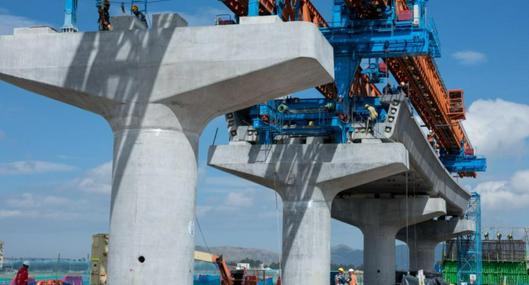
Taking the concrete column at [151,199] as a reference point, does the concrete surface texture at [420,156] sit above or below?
above

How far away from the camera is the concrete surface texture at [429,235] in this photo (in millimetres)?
60531

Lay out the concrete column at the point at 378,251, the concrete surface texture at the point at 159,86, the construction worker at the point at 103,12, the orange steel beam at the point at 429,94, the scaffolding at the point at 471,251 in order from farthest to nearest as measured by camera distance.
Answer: the scaffolding at the point at 471,251
the concrete column at the point at 378,251
the orange steel beam at the point at 429,94
the construction worker at the point at 103,12
the concrete surface texture at the point at 159,86

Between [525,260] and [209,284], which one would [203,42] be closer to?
[209,284]

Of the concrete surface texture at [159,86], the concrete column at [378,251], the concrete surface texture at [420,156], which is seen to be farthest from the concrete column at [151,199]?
the concrete column at [378,251]

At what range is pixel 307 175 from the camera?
2970 centimetres

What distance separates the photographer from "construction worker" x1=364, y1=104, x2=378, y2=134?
1130 inches

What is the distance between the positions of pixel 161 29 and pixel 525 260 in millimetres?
57836

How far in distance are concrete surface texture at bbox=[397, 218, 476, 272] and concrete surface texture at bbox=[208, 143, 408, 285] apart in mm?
32286

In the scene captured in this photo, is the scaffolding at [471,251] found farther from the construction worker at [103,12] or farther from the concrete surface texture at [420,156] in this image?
the construction worker at [103,12]

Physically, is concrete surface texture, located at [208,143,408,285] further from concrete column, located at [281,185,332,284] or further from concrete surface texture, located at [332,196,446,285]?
concrete surface texture, located at [332,196,446,285]

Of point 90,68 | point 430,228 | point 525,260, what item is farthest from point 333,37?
point 525,260

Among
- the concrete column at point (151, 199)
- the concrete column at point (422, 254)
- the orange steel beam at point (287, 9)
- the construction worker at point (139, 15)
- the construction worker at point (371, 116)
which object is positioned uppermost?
the orange steel beam at point (287, 9)

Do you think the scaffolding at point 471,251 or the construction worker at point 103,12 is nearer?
the construction worker at point 103,12

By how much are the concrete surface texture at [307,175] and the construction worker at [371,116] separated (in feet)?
3.67
